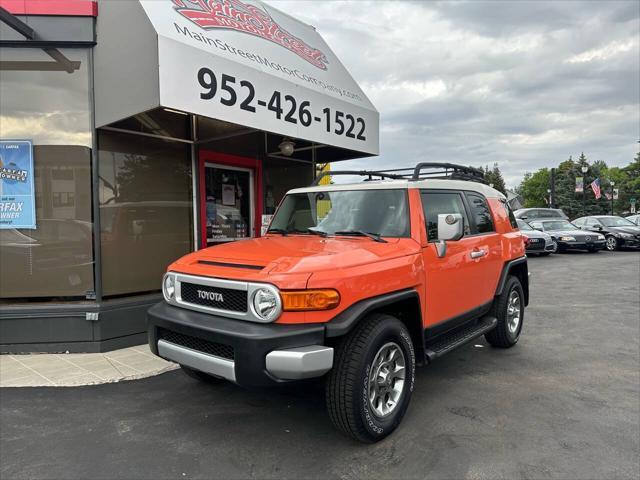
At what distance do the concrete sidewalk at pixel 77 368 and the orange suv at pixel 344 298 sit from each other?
1120 mm

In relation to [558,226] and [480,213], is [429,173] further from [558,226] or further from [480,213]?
[558,226]

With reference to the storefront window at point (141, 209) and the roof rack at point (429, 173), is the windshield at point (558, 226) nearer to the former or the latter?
the roof rack at point (429, 173)

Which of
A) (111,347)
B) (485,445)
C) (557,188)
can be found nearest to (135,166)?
(111,347)

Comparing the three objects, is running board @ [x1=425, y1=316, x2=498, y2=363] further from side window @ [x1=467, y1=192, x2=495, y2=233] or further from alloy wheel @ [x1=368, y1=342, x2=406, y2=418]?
side window @ [x1=467, y1=192, x2=495, y2=233]

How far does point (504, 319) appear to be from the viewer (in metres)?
5.23

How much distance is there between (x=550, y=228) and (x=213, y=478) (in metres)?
18.1

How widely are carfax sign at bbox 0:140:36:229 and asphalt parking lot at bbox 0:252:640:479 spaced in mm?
2294

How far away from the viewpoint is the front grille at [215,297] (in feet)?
10.2

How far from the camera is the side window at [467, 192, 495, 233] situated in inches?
193

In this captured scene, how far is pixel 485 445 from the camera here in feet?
10.5

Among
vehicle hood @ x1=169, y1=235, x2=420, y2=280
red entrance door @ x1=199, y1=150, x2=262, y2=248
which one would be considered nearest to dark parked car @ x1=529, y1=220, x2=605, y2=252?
red entrance door @ x1=199, y1=150, x2=262, y2=248

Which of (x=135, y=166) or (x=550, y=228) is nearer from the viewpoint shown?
(x=135, y=166)

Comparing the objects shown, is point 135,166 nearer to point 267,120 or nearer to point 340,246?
point 267,120

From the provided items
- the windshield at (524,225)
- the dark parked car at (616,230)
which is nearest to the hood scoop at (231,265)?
the windshield at (524,225)
